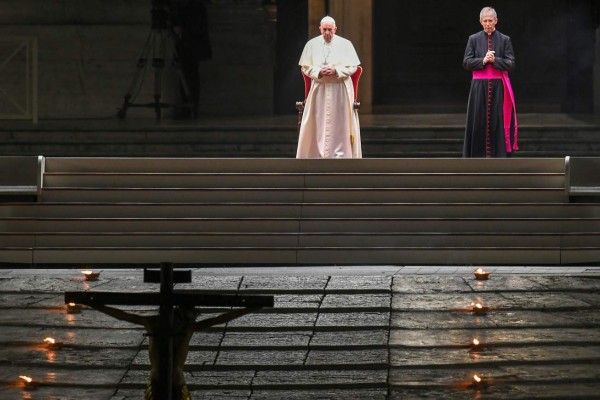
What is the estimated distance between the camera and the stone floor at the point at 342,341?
11.5m

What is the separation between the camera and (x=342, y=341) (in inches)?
480

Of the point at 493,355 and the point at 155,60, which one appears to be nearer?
the point at 493,355

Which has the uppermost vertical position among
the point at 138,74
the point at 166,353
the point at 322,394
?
the point at 138,74

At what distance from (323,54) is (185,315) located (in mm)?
9361

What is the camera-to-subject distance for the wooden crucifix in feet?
26.8

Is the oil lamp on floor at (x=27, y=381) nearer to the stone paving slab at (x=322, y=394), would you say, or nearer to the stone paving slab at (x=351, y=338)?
the stone paving slab at (x=322, y=394)

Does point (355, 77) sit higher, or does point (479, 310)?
point (355, 77)

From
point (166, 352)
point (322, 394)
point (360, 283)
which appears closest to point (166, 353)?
point (166, 352)

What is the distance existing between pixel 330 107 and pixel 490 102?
1.61 m

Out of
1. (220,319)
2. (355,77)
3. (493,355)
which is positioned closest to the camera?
(220,319)

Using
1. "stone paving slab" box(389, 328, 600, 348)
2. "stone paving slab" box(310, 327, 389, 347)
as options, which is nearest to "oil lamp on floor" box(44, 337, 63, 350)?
"stone paving slab" box(310, 327, 389, 347)

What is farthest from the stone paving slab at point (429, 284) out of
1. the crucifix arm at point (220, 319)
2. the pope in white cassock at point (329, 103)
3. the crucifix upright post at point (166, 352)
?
the crucifix upright post at point (166, 352)

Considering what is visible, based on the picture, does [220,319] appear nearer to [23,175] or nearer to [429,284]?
[429,284]

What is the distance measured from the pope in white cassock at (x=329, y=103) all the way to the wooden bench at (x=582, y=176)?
104 inches
